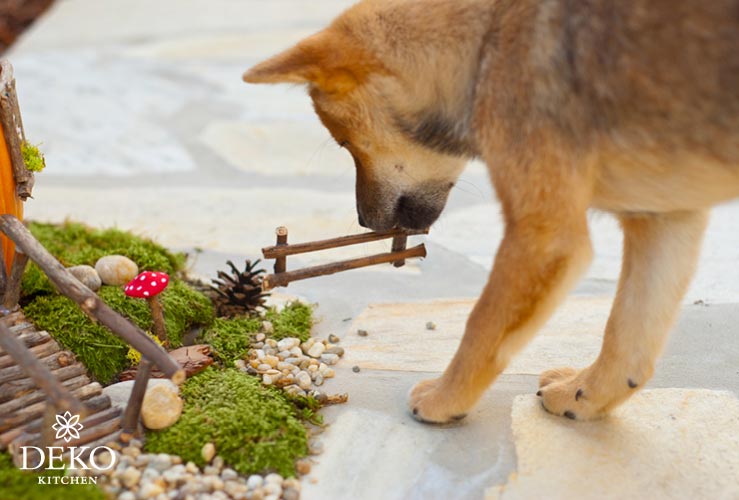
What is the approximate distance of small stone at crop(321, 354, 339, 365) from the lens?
2947mm

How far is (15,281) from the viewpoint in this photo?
275cm

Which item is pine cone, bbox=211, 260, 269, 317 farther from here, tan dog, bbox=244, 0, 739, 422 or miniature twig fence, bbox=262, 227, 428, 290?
tan dog, bbox=244, 0, 739, 422

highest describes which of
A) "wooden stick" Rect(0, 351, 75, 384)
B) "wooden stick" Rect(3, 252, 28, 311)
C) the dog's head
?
the dog's head

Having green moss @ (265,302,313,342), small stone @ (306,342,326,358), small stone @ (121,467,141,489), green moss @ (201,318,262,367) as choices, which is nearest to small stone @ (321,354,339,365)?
small stone @ (306,342,326,358)

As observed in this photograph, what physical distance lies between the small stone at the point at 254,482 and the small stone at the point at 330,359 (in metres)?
0.68

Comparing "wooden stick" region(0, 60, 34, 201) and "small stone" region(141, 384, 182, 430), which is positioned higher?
"wooden stick" region(0, 60, 34, 201)

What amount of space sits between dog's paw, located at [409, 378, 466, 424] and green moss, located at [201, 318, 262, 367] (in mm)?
618

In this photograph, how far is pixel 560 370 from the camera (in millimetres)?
2818

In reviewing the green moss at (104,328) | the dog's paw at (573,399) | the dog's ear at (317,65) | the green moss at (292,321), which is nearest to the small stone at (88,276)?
the green moss at (104,328)

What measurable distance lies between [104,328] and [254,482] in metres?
0.85

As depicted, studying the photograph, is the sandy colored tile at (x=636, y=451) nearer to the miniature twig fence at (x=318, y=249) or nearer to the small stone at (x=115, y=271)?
the miniature twig fence at (x=318, y=249)

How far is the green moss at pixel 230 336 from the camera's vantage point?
2879mm

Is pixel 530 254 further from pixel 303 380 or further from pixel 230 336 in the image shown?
pixel 230 336

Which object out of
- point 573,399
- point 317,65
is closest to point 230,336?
point 317,65
